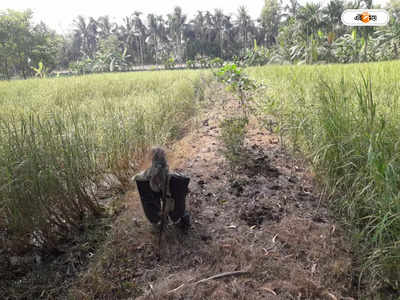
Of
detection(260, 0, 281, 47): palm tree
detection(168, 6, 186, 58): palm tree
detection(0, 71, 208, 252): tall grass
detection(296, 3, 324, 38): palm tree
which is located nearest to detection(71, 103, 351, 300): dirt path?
detection(0, 71, 208, 252): tall grass

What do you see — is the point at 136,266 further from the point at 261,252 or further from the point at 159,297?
the point at 261,252

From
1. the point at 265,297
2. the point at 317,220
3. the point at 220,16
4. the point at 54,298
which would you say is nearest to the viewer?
the point at 265,297

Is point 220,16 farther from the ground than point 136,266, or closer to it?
farther from the ground

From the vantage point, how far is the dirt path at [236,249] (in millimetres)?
1196

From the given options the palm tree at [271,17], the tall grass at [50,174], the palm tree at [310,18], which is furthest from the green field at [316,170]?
the palm tree at [271,17]

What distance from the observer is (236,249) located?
1.41 metres

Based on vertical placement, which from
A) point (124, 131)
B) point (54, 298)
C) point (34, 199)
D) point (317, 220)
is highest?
point (124, 131)

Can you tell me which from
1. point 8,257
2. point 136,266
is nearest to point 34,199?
point 8,257

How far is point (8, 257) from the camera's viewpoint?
146cm

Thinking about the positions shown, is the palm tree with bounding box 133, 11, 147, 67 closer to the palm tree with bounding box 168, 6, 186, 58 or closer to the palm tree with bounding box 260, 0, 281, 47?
the palm tree with bounding box 168, 6, 186, 58

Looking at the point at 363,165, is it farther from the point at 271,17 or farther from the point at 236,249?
the point at 271,17

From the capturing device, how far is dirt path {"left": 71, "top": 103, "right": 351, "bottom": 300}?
1196 millimetres

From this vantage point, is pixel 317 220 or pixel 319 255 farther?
pixel 317 220

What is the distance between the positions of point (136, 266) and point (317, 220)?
100 cm
